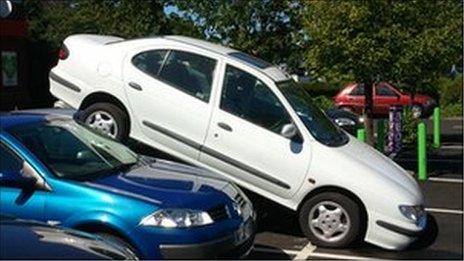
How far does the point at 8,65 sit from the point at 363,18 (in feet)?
62.2

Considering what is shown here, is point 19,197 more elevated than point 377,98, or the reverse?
point 19,197

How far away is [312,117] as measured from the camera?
28.2 ft

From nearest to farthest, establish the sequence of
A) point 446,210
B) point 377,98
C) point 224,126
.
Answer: point 224,126, point 446,210, point 377,98

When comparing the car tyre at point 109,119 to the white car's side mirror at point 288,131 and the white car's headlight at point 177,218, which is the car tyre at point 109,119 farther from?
the white car's headlight at point 177,218

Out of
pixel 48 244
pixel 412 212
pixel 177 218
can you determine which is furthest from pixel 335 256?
pixel 48 244

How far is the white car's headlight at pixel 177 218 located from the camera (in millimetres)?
5793

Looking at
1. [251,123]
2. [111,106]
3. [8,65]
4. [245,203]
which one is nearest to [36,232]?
[245,203]

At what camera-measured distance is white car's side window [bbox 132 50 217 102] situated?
8664 millimetres

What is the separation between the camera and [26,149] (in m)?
6.20

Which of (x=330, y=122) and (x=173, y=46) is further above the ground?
(x=173, y=46)

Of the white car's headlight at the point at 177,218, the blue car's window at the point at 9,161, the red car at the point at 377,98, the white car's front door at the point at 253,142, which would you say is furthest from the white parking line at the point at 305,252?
the red car at the point at 377,98

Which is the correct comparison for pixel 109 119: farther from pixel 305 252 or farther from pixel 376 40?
pixel 376 40

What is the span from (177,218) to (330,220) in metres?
2.64

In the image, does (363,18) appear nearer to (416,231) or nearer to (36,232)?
(416,231)
